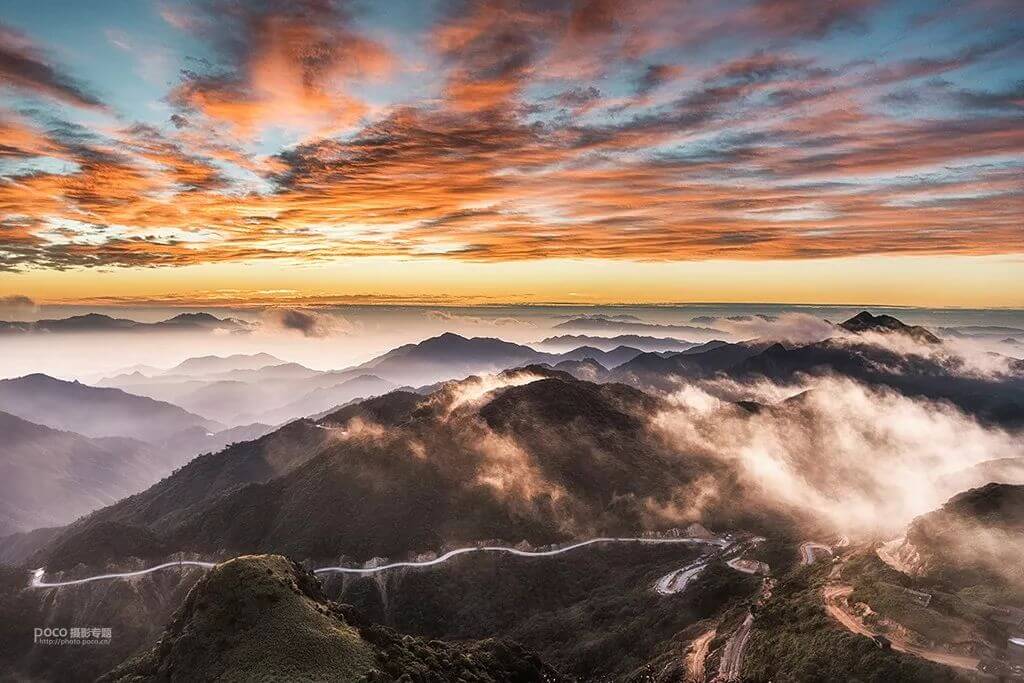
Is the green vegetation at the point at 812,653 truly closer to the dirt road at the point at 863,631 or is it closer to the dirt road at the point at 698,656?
the dirt road at the point at 863,631

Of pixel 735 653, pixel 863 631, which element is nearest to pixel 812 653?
pixel 863 631

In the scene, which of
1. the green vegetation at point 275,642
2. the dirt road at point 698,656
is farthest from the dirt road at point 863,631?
the green vegetation at point 275,642

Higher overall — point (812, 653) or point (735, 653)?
point (812, 653)

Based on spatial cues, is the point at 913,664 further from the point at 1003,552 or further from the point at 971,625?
the point at 1003,552

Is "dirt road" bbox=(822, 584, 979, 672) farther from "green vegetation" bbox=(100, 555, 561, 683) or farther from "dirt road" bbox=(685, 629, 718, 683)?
"green vegetation" bbox=(100, 555, 561, 683)

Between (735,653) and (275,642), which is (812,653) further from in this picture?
(275,642)

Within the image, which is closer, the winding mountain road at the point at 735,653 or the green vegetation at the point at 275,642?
the green vegetation at the point at 275,642

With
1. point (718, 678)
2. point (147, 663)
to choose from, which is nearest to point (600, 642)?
point (718, 678)

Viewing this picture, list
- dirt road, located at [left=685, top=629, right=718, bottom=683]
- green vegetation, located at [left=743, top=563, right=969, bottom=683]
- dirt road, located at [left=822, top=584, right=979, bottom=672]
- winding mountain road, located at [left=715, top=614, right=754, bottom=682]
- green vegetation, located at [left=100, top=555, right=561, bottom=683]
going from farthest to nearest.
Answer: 1. dirt road, located at [left=685, top=629, right=718, bottom=683]
2. winding mountain road, located at [left=715, top=614, right=754, bottom=682]
3. green vegetation, located at [left=100, top=555, right=561, bottom=683]
4. dirt road, located at [left=822, top=584, right=979, bottom=672]
5. green vegetation, located at [left=743, top=563, right=969, bottom=683]

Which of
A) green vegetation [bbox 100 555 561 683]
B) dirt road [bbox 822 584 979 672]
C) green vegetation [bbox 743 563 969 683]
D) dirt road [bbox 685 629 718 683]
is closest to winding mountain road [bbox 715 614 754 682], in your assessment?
green vegetation [bbox 743 563 969 683]
